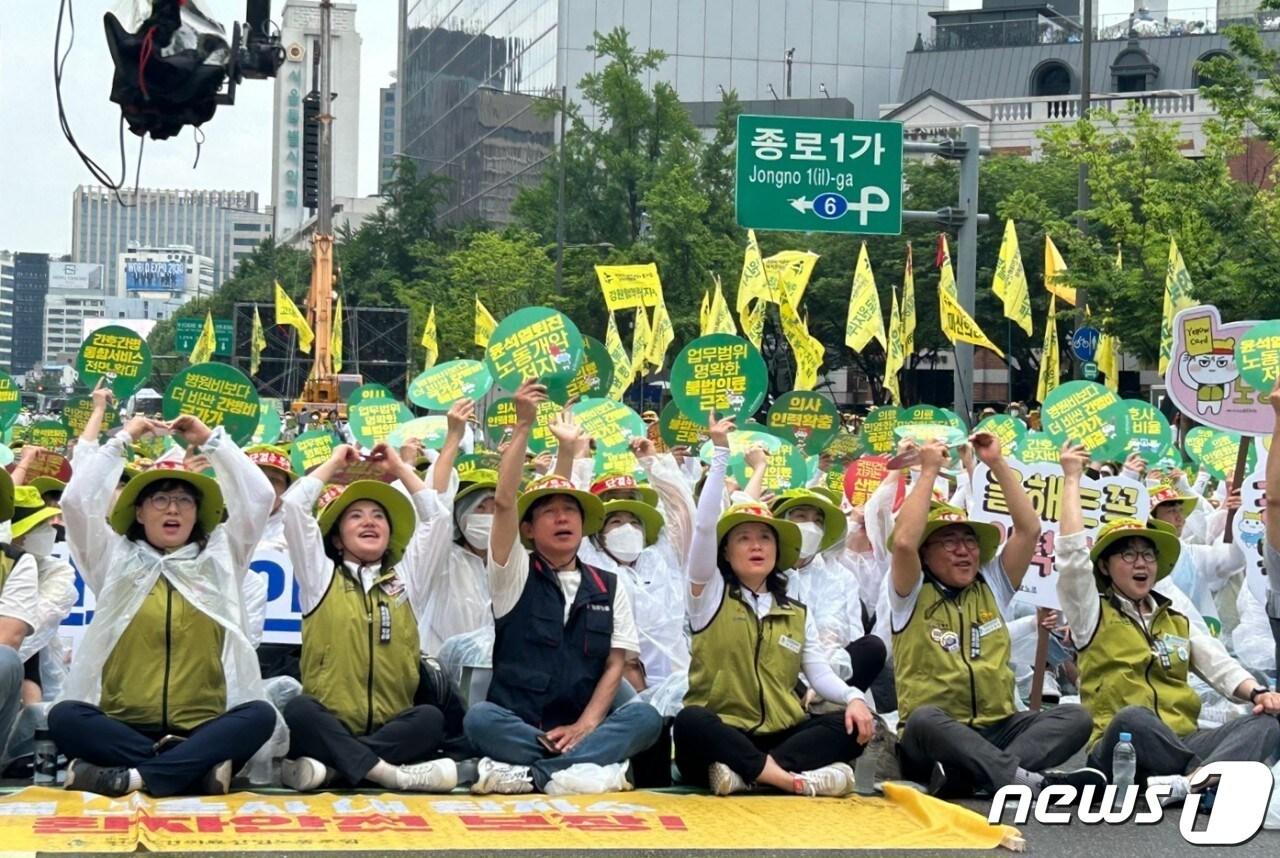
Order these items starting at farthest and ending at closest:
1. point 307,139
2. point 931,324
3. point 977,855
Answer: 1. point 931,324
2. point 307,139
3. point 977,855

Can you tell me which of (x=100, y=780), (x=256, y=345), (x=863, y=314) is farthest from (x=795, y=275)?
(x=256, y=345)

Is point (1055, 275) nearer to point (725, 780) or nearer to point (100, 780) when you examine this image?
point (725, 780)

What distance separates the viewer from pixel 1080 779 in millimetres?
8086

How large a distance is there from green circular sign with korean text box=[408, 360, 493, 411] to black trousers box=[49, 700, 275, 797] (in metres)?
3.12

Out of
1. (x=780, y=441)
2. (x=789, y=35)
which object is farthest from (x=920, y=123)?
(x=780, y=441)

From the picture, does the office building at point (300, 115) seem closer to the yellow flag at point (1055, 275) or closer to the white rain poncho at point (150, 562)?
the yellow flag at point (1055, 275)

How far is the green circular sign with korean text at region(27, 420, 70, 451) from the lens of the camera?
1562 cm

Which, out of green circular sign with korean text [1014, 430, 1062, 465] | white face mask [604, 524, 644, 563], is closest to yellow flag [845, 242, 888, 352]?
green circular sign with korean text [1014, 430, 1062, 465]

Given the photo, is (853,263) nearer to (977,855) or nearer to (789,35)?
(789,35)

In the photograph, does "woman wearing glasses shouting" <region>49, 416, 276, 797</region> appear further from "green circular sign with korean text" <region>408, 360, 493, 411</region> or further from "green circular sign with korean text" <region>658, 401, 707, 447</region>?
"green circular sign with korean text" <region>658, 401, 707, 447</region>

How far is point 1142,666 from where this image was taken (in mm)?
8398

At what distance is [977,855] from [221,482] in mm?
3249

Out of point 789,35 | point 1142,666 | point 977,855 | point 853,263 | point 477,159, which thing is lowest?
point 977,855

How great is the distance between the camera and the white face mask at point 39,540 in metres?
8.68
